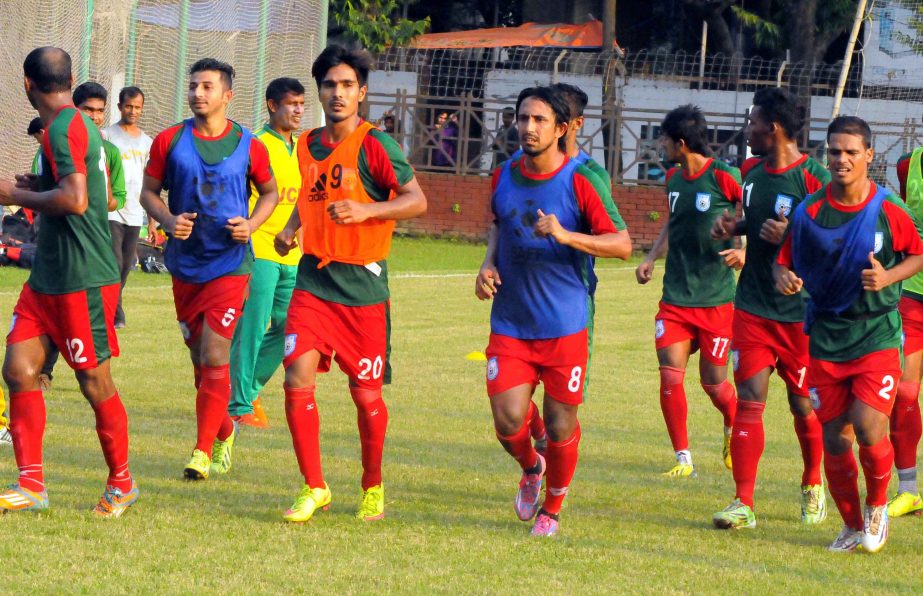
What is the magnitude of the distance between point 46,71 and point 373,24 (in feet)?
89.1

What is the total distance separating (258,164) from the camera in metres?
8.02

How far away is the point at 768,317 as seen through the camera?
769cm

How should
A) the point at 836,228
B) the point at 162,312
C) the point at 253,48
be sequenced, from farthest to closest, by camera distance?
the point at 253,48 < the point at 162,312 < the point at 836,228

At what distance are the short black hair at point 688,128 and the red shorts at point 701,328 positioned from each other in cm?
97

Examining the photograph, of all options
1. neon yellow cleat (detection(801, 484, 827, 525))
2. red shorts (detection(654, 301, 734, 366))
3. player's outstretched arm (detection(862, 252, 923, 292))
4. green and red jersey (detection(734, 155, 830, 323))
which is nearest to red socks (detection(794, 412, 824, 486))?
neon yellow cleat (detection(801, 484, 827, 525))

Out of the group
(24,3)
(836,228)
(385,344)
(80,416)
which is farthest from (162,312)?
(836,228)

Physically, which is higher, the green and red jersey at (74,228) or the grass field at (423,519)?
→ the green and red jersey at (74,228)

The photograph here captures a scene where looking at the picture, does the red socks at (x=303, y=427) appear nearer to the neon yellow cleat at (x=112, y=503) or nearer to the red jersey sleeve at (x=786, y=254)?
the neon yellow cleat at (x=112, y=503)

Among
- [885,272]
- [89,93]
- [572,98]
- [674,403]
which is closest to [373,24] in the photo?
[89,93]

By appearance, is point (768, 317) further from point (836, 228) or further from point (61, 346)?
point (61, 346)

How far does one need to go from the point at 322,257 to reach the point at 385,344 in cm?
57

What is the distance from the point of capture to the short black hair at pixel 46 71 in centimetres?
668

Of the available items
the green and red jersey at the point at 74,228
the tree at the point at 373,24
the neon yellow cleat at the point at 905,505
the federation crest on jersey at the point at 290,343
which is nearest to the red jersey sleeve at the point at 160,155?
the green and red jersey at the point at 74,228

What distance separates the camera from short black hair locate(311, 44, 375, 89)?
7133 millimetres
